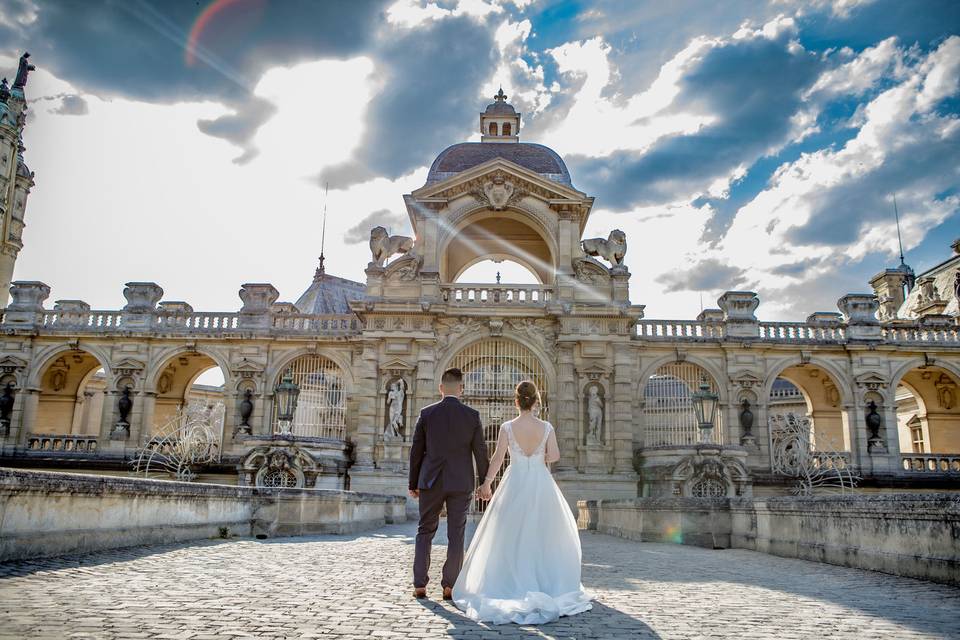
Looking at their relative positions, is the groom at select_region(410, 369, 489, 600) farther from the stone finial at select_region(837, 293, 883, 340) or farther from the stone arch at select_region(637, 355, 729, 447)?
the stone finial at select_region(837, 293, 883, 340)

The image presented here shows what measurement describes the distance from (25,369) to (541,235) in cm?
1993

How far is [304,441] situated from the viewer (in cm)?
2316

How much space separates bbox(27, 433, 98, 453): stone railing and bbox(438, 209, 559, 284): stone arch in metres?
14.3

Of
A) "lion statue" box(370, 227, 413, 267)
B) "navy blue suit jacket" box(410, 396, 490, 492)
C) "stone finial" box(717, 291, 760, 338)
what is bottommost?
"navy blue suit jacket" box(410, 396, 490, 492)

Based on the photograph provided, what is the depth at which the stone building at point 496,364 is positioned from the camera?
2438 centimetres

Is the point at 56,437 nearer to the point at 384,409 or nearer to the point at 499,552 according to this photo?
the point at 384,409

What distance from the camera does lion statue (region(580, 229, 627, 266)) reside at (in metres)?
26.4

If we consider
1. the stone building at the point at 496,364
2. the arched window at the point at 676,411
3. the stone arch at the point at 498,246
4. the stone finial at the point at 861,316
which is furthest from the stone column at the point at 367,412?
the stone finial at the point at 861,316

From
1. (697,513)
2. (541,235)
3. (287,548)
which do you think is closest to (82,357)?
(541,235)

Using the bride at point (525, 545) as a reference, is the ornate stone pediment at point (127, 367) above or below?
above

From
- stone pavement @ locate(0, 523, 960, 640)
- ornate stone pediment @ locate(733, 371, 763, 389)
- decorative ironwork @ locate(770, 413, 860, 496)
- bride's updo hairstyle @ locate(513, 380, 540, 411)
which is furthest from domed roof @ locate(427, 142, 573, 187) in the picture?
bride's updo hairstyle @ locate(513, 380, 540, 411)

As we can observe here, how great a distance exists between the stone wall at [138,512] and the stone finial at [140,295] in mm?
17649

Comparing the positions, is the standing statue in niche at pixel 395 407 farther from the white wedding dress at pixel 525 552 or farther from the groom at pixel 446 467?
the white wedding dress at pixel 525 552

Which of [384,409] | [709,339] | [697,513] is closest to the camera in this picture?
[697,513]
